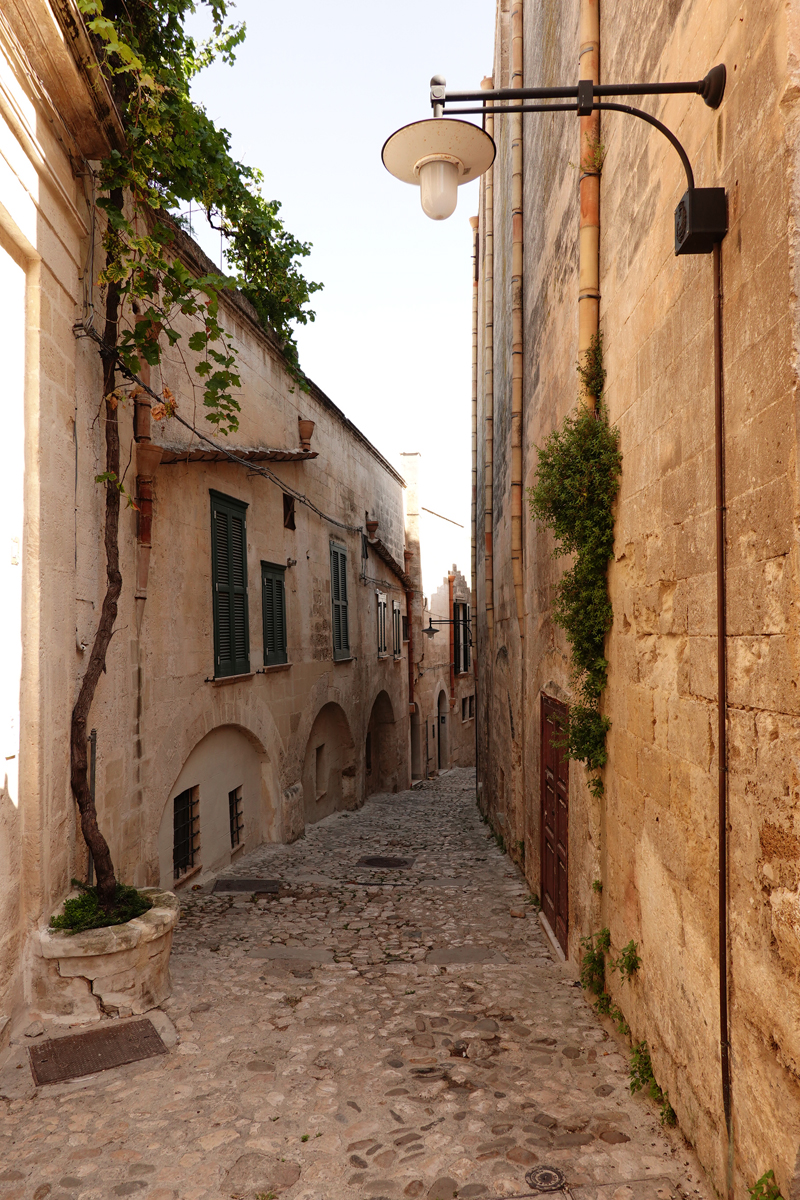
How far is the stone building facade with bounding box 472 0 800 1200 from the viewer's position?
2363mm

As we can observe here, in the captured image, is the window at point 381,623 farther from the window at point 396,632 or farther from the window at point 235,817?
the window at point 235,817

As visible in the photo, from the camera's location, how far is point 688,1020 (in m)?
3.20

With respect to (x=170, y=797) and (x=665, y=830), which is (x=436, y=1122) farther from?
(x=170, y=797)

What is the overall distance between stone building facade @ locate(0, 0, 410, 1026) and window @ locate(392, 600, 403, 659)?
14.9 ft

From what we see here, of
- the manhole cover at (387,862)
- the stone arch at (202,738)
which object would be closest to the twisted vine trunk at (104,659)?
the stone arch at (202,738)

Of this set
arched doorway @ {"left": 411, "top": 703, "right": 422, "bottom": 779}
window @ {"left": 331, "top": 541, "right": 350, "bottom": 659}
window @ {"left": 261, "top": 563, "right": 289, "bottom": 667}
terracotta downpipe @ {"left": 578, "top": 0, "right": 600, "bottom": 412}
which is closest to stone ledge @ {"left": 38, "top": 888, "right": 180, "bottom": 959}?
terracotta downpipe @ {"left": 578, "top": 0, "right": 600, "bottom": 412}

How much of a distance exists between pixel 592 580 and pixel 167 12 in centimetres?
505

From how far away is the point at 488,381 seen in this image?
12898mm

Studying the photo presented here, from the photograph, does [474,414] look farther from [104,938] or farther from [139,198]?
[104,938]

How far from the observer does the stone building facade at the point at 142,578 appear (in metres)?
4.24

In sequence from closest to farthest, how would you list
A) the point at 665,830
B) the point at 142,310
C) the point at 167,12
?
the point at 665,830 < the point at 167,12 < the point at 142,310

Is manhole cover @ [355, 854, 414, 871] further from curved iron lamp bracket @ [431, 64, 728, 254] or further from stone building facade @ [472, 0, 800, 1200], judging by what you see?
curved iron lamp bracket @ [431, 64, 728, 254]

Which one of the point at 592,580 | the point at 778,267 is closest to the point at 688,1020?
the point at 592,580

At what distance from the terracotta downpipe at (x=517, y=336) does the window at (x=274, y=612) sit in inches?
124
